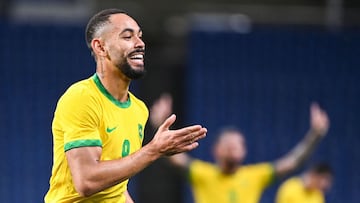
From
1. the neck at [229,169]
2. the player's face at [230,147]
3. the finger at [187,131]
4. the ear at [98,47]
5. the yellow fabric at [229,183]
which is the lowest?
the yellow fabric at [229,183]

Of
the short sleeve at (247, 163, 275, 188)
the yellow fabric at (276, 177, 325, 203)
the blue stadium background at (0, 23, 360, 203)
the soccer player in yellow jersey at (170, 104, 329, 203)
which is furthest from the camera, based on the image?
the blue stadium background at (0, 23, 360, 203)

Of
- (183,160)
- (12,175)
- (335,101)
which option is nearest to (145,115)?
(183,160)

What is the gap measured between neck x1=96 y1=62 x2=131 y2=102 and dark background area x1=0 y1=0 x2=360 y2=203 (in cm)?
786

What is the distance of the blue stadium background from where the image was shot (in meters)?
12.9

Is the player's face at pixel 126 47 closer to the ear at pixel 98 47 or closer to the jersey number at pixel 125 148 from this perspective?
the ear at pixel 98 47

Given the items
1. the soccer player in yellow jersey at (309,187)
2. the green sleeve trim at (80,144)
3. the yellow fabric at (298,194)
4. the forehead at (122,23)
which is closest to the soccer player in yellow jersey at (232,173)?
the soccer player in yellow jersey at (309,187)

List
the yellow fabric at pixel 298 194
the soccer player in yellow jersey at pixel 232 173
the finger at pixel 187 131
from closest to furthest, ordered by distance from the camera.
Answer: the finger at pixel 187 131 → the soccer player in yellow jersey at pixel 232 173 → the yellow fabric at pixel 298 194

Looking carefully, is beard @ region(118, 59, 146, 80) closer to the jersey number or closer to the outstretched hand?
the jersey number

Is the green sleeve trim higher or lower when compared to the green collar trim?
lower

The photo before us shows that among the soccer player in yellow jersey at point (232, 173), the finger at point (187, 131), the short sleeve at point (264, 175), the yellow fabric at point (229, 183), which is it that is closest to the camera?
the finger at point (187, 131)

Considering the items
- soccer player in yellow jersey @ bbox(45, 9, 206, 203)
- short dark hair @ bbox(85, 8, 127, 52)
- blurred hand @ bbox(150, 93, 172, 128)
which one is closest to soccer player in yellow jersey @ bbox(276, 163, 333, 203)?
blurred hand @ bbox(150, 93, 172, 128)

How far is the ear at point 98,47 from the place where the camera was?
4.93 meters

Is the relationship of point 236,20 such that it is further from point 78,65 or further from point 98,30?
point 98,30

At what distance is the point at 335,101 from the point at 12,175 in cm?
460
